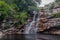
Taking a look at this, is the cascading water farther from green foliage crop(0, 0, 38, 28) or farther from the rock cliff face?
the rock cliff face

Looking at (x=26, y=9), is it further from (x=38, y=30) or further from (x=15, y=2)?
(x=38, y=30)

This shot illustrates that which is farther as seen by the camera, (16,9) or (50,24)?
(16,9)

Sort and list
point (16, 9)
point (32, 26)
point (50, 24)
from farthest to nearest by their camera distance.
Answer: point (16, 9), point (32, 26), point (50, 24)

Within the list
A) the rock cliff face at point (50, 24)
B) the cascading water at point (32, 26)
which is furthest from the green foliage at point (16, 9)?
the rock cliff face at point (50, 24)

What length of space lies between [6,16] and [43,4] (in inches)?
492

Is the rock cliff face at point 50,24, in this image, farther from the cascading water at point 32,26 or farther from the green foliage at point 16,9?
the green foliage at point 16,9

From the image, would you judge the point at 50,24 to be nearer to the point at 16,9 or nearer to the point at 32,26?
the point at 32,26

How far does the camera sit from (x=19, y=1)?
138ft

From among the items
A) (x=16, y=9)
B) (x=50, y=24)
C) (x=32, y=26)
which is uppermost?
(x=16, y=9)

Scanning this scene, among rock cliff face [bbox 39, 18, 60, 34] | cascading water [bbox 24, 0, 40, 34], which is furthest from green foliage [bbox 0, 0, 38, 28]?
rock cliff face [bbox 39, 18, 60, 34]

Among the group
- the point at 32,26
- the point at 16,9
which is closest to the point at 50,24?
the point at 32,26

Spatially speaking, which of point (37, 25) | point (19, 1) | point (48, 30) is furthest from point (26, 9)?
point (48, 30)

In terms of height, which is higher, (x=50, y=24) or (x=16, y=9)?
(x=16, y=9)

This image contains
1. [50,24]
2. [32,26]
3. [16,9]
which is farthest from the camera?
[16,9]
